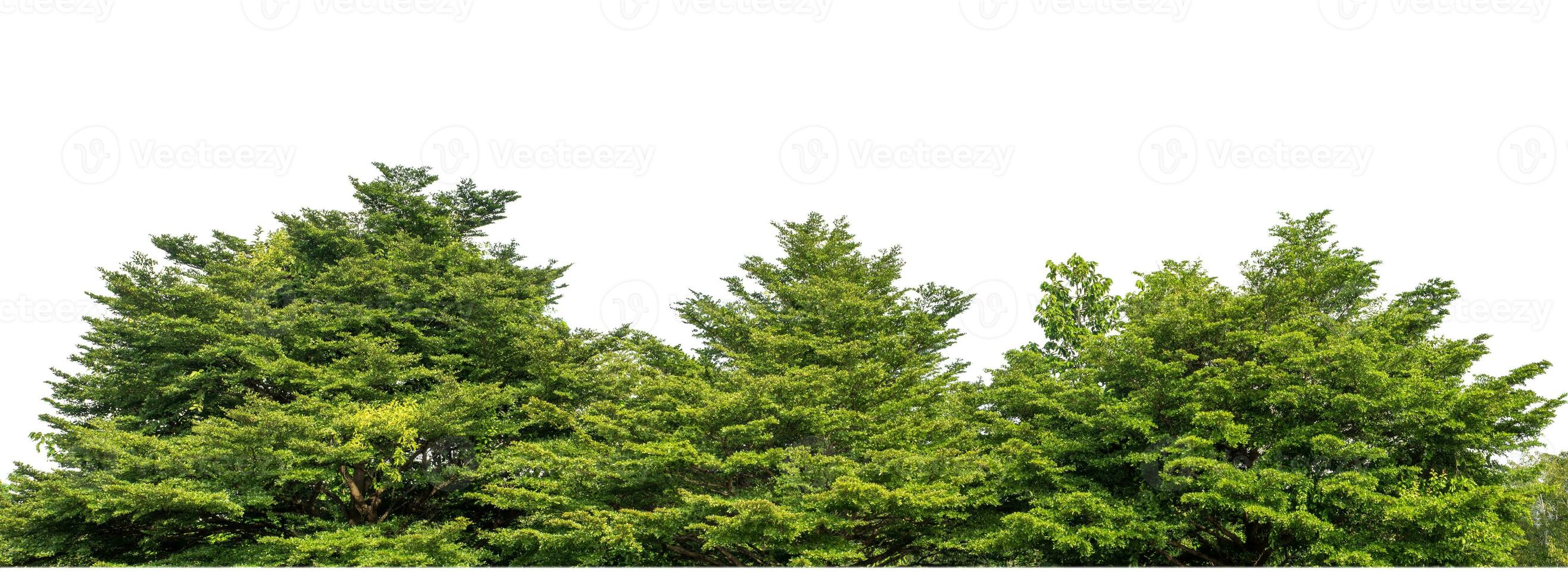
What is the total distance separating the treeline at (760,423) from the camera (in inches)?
482

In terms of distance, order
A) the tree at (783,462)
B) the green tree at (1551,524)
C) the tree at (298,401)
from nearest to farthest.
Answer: the tree at (783,462)
the tree at (298,401)
the green tree at (1551,524)

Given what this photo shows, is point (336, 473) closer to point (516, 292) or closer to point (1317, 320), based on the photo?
point (516, 292)

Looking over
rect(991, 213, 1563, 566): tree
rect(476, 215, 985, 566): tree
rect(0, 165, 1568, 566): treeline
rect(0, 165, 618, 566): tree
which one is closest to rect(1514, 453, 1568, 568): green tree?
rect(0, 165, 1568, 566): treeline

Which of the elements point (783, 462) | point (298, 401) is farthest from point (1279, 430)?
point (298, 401)

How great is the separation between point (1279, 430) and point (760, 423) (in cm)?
933

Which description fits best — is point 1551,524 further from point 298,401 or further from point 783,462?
point 298,401

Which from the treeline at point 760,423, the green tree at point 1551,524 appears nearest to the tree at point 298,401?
the treeline at point 760,423

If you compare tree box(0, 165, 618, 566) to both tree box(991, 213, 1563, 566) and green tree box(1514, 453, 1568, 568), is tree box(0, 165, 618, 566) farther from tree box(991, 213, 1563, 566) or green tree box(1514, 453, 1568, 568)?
green tree box(1514, 453, 1568, 568)

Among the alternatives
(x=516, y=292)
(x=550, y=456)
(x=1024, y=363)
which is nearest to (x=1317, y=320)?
(x=1024, y=363)

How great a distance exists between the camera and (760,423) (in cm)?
1489

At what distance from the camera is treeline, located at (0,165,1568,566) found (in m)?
12.2

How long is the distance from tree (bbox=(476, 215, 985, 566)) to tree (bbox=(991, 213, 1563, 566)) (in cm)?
208

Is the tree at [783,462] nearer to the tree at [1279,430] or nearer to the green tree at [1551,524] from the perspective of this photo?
the tree at [1279,430]

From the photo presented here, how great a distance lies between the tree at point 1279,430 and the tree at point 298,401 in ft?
38.4
